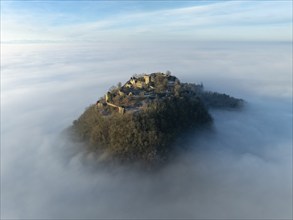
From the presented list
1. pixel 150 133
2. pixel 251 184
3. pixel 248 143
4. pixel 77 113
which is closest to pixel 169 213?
pixel 150 133

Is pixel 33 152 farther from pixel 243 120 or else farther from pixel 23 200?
pixel 243 120

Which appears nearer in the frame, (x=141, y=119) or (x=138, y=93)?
(x=141, y=119)

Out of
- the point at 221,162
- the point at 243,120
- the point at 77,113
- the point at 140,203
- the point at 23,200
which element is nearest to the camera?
the point at 140,203

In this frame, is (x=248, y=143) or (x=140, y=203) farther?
(x=248, y=143)

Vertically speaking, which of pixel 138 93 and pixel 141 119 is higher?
pixel 138 93

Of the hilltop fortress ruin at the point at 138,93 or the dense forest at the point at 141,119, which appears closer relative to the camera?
the dense forest at the point at 141,119

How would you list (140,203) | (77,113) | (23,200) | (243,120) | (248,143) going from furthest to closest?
(77,113) < (243,120) < (248,143) < (23,200) < (140,203)

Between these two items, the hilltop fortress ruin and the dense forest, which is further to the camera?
the hilltop fortress ruin

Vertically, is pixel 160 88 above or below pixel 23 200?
above

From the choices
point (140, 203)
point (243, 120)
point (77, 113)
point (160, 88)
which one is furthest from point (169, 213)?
point (77, 113)

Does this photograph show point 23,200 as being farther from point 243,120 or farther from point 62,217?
point 243,120

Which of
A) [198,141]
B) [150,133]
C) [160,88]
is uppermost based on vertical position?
[160,88]
